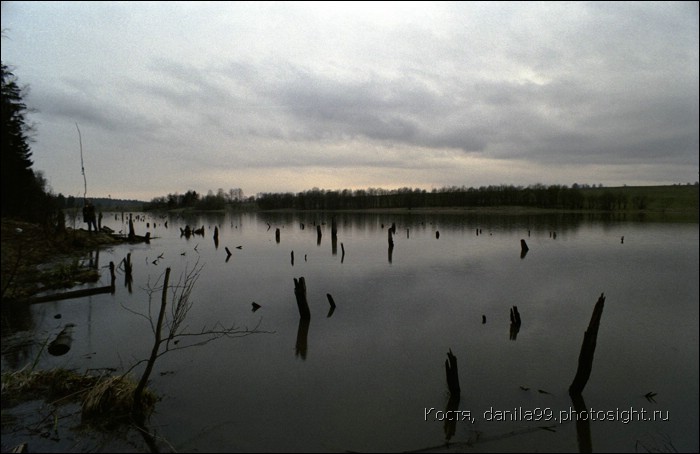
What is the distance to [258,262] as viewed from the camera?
29.0m

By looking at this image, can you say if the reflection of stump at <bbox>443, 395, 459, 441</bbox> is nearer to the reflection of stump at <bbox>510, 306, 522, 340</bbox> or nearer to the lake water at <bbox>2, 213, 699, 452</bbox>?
the lake water at <bbox>2, 213, 699, 452</bbox>

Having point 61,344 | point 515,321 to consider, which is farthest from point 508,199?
point 61,344

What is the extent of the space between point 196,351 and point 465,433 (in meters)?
7.74

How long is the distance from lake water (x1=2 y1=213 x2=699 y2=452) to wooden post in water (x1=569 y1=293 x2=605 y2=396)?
30cm

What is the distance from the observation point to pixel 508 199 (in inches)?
5054

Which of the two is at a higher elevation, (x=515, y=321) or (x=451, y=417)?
(x=515, y=321)

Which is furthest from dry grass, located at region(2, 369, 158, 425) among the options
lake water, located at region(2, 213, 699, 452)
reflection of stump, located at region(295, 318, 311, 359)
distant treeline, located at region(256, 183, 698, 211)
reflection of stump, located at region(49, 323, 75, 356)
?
distant treeline, located at region(256, 183, 698, 211)

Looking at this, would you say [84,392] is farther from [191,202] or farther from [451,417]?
[191,202]

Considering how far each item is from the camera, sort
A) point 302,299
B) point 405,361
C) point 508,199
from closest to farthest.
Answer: point 405,361, point 302,299, point 508,199

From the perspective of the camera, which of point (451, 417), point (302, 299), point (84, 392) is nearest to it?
point (451, 417)

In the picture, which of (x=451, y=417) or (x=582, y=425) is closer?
(x=582, y=425)

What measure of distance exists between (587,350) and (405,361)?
4.41 m

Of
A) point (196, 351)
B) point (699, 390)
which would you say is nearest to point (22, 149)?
point (196, 351)

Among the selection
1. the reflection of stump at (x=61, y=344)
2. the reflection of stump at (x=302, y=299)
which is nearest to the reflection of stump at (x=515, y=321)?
the reflection of stump at (x=302, y=299)
